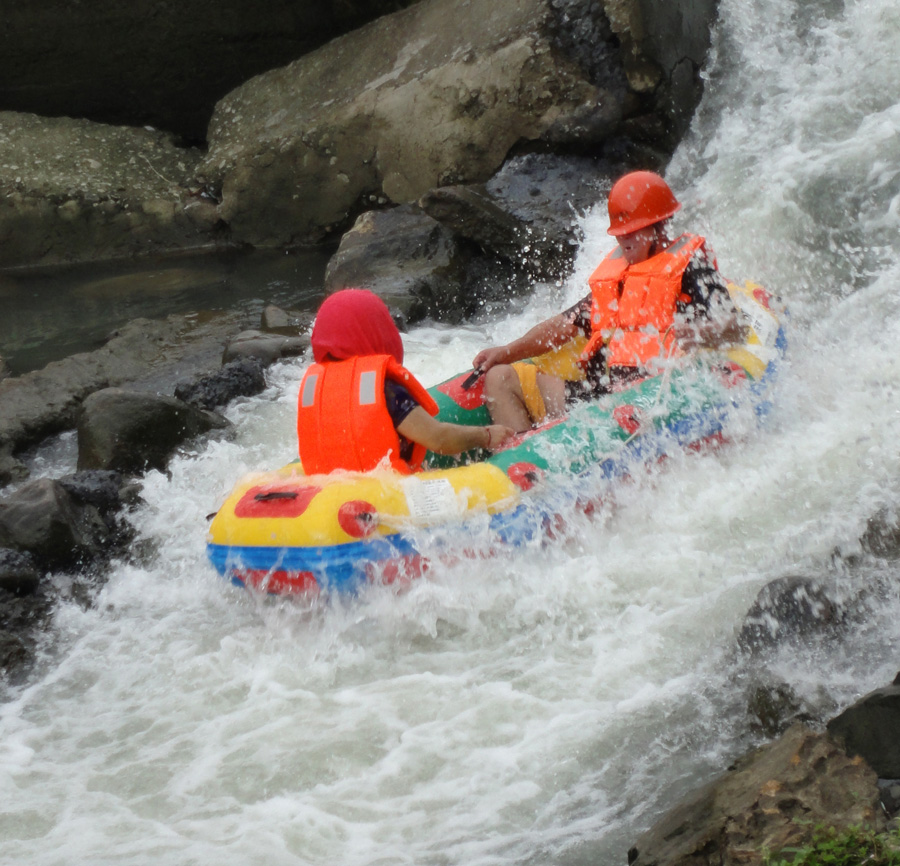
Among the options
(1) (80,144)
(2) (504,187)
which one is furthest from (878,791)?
(1) (80,144)

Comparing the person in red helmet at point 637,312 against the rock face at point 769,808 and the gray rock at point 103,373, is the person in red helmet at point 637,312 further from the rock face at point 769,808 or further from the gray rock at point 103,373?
the gray rock at point 103,373

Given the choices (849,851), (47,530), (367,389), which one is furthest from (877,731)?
(47,530)

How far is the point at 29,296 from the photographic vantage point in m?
10.4

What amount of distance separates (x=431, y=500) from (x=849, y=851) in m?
2.20

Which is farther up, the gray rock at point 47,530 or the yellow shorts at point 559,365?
the yellow shorts at point 559,365

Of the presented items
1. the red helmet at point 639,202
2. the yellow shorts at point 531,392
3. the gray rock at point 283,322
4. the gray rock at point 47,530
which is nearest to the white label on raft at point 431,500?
the yellow shorts at point 531,392

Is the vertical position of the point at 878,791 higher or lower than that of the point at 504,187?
lower

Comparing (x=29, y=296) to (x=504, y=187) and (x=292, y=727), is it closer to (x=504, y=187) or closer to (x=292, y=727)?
(x=504, y=187)

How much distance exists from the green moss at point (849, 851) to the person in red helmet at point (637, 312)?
2.69m

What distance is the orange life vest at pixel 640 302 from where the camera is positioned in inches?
178

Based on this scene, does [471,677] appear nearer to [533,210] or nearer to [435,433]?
[435,433]

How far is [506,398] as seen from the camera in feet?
15.5

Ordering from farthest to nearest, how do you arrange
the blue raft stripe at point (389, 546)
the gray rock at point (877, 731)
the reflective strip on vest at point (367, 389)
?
the reflective strip on vest at point (367, 389) → the blue raft stripe at point (389, 546) → the gray rock at point (877, 731)

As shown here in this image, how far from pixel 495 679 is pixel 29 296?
27.5ft
